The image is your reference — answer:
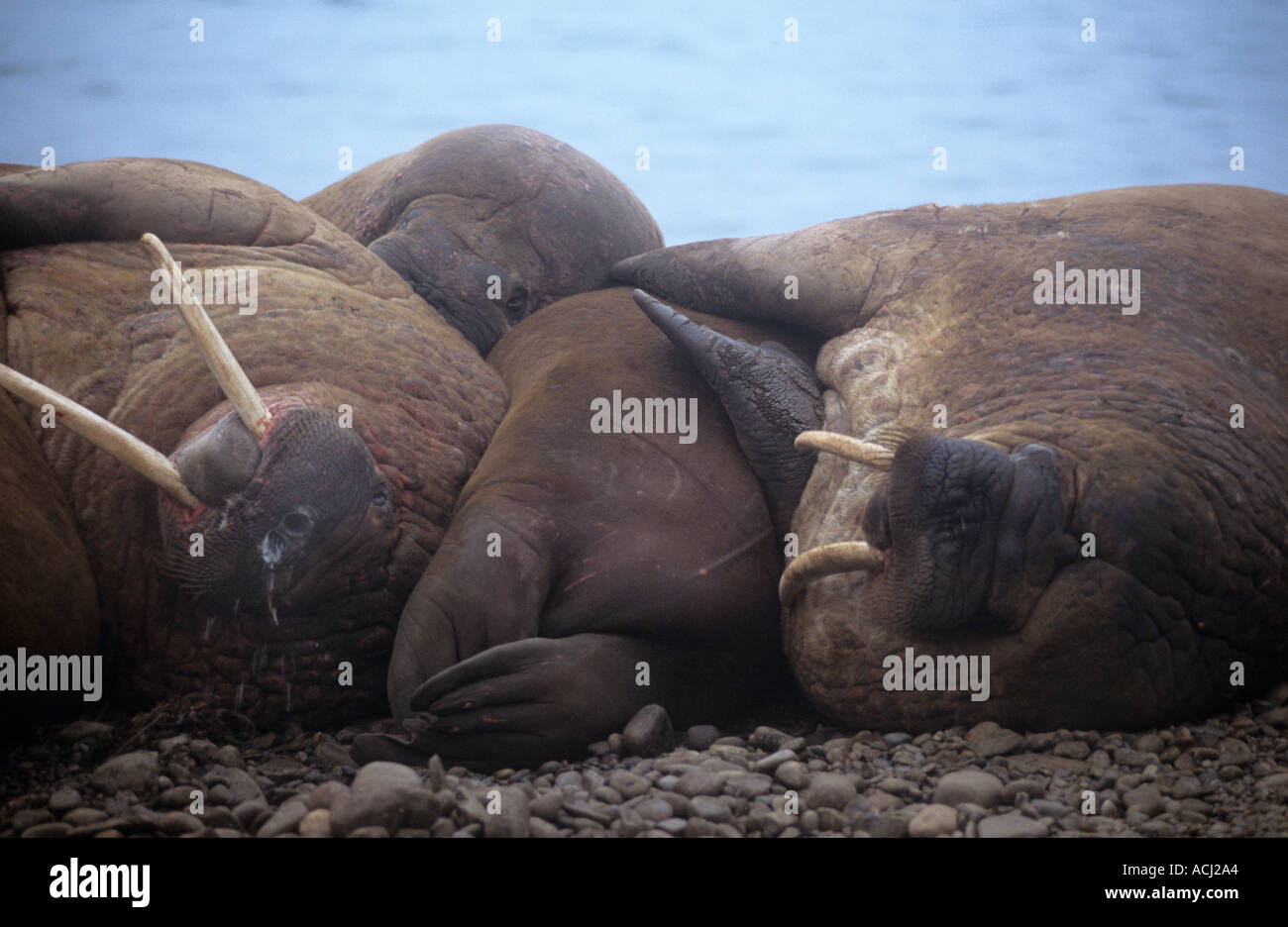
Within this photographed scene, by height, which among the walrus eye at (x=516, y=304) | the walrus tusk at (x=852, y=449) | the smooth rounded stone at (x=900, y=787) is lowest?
the smooth rounded stone at (x=900, y=787)

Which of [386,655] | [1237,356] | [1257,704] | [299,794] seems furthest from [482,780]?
[1237,356]

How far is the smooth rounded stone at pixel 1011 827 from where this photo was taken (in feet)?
6.51

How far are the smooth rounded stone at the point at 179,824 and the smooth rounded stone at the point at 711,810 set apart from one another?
2.93ft

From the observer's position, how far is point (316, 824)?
1.97m

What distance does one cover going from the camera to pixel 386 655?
3.09 m

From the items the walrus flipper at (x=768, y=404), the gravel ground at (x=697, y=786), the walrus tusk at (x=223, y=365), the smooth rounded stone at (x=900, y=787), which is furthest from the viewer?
the walrus flipper at (x=768, y=404)

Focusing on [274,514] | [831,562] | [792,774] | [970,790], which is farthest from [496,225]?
[970,790]

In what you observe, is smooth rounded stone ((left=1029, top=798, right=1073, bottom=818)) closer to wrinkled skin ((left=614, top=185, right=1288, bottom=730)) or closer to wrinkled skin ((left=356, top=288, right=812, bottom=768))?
wrinkled skin ((left=614, top=185, right=1288, bottom=730))

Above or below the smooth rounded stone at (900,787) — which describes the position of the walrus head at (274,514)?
above

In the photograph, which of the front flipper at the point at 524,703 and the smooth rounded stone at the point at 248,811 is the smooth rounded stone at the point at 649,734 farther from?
the smooth rounded stone at the point at 248,811

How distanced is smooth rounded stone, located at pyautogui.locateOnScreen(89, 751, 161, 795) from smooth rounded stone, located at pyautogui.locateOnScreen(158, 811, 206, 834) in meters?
0.23

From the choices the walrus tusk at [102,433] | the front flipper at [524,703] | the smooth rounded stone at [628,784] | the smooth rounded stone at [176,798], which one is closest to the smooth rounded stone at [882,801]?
the smooth rounded stone at [628,784]

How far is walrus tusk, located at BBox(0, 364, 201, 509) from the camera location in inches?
97.3
